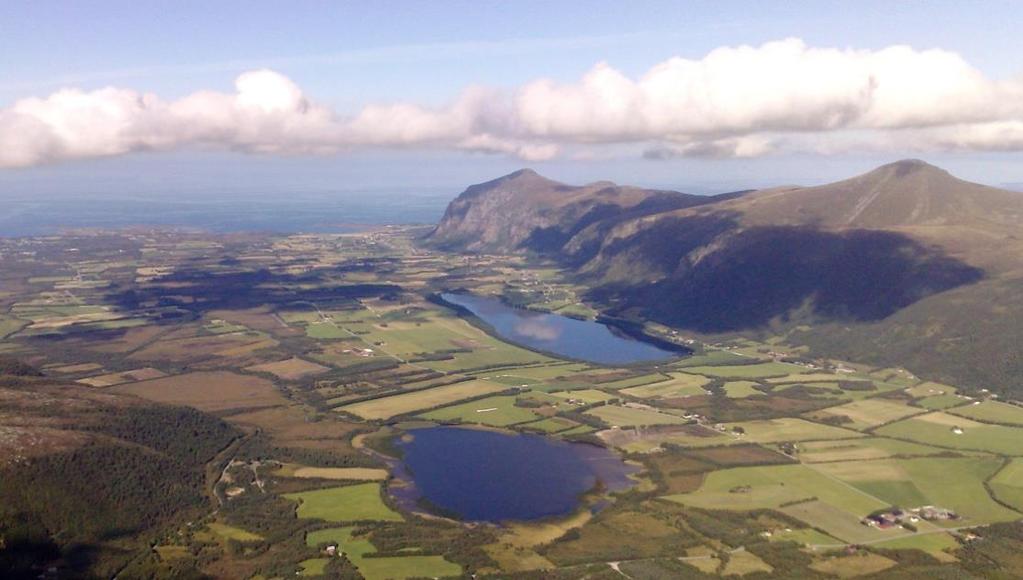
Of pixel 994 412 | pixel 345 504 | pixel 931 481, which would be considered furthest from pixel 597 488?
pixel 994 412

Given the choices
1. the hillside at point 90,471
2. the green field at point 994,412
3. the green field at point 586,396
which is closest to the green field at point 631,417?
the green field at point 586,396

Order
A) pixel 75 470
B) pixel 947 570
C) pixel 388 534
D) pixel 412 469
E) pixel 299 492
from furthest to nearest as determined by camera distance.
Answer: pixel 412 469 < pixel 299 492 < pixel 75 470 < pixel 388 534 < pixel 947 570

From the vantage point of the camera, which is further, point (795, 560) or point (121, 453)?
point (121, 453)

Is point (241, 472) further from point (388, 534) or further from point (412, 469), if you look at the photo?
point (388, 534)

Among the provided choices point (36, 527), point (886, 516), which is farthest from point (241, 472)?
point (886, 516)

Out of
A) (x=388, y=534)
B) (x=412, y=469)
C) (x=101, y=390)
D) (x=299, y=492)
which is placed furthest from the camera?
(x=101, y=390)

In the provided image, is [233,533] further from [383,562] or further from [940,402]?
[940,402]
